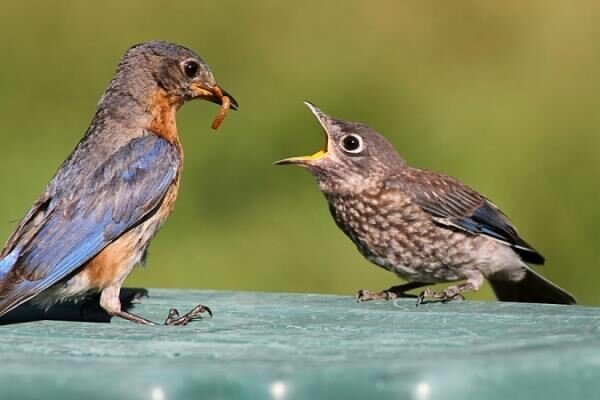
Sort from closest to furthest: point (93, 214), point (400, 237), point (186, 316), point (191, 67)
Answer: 1. point (186, 316)
2. point (93, 214)
3. point (191, 67)
4. point (400, 237)

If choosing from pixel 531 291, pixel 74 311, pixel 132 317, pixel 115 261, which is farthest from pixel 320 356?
pixel 531 291

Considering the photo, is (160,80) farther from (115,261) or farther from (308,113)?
(308,113)

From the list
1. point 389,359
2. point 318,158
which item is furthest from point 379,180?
point 389,359

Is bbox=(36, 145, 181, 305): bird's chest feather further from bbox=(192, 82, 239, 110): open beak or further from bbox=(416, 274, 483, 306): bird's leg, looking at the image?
bbox=(416, 274, 483, 306): bird's leg

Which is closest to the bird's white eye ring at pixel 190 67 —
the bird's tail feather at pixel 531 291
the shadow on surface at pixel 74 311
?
the shadow on surface at pixel 74 311

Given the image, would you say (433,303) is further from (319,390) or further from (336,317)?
(319,390)

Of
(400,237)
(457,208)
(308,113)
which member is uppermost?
(308,113)

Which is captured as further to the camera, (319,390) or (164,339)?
(164,339)
